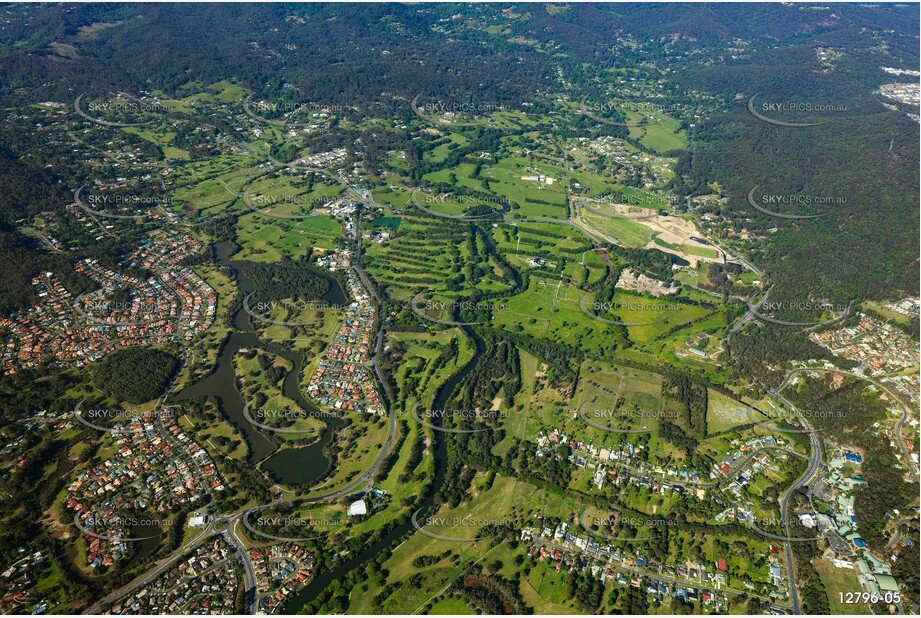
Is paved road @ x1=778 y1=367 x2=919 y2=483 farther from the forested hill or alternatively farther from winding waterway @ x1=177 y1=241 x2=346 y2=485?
winding waterway @ x1=177 y1=241 x2=346 y2=485

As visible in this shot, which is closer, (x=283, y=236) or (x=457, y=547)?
(x=457, y=547)

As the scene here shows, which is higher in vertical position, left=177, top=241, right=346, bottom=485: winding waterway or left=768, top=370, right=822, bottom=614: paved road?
left=177, top=241, right=346, bottom=485: winding waterway

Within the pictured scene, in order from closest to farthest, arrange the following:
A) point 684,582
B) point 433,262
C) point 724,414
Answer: point 684,582 < point 724,414 < point 433,262

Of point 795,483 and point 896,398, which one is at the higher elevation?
point 795,483

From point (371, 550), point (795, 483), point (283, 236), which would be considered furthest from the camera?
point (283, 236)

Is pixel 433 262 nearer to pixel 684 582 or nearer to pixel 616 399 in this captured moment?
pixel 616 399

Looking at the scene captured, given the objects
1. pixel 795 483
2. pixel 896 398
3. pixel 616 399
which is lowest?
pixel 896 398

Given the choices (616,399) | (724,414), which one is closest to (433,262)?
(616,399)

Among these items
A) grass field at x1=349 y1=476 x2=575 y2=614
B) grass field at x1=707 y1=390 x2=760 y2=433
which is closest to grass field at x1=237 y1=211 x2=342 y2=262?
grass field at x1=349 y1=476 x2=575 y2=614

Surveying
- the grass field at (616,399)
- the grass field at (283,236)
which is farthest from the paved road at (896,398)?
the grass field at (283,236)

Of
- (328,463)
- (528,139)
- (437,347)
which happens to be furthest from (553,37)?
(328,463)

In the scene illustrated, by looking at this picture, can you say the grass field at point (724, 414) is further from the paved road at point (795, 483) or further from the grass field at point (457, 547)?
the grass field at point (457, 547)

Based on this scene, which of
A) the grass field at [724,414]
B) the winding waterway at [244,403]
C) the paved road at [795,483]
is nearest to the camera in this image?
the paved road at [795,483]
